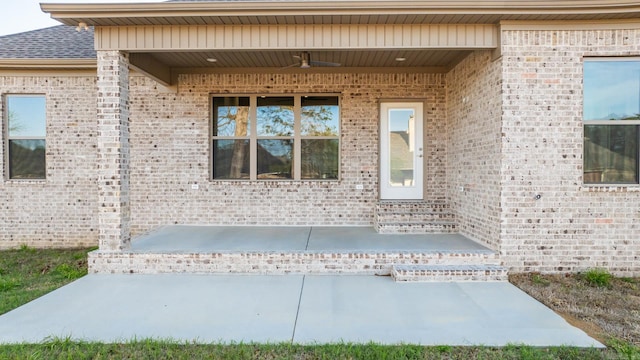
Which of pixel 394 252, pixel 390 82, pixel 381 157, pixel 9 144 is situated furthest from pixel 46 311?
pixel 390 82

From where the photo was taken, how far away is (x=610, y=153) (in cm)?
540

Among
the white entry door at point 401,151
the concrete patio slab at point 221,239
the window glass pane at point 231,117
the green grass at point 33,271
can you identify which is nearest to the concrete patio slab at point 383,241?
the concrete patio slab at point 221,239

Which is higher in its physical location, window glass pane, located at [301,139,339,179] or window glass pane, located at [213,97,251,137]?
window glass pane, located at [213,97,251,137]

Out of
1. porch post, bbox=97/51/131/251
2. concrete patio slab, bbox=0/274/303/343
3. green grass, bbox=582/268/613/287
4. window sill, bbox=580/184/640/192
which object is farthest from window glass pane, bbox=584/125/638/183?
porch post, bbox=97/51/131/251

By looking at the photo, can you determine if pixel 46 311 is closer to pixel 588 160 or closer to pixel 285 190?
pixel 285 190

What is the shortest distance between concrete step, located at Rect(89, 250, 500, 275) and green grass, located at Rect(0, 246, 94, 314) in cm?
59

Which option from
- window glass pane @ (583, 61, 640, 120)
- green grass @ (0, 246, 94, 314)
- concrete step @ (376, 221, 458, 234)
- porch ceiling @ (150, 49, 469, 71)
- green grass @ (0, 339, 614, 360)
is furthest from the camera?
concrete step @ (376, 221, 458, 234)

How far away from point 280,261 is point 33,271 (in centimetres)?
390

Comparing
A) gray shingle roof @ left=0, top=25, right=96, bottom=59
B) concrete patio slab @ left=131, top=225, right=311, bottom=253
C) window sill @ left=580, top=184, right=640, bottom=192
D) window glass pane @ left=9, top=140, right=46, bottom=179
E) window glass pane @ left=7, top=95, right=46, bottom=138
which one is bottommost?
concrete patio slab @ left=131, top=225, right=311, bottom=253

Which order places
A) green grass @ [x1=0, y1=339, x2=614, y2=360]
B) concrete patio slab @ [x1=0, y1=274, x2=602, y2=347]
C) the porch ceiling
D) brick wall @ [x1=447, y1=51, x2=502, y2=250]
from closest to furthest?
1. green grass @ [x1=0, y1=339, x2=614, y2=360]
2. concrete patio slab @ [x1=0, y1=274, x2=602, y2=347]
3. brick wall @ [x1=447, y1=51, x2=502, y2=250]
4. the porch ceiling

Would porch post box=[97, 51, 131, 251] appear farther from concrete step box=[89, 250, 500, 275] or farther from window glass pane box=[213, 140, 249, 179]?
window glass pane box=[213, 140, 249, 179]

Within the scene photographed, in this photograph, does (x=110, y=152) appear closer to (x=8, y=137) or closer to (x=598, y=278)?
(x=8, y=137)

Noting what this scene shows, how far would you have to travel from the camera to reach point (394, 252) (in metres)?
5.33

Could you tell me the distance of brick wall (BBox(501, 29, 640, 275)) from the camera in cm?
529
